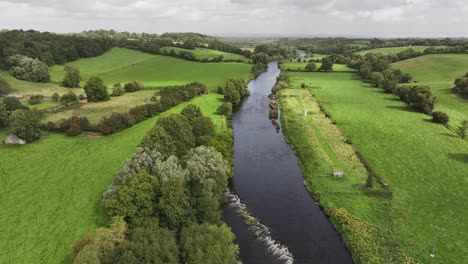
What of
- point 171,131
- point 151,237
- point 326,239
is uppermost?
point 171,131

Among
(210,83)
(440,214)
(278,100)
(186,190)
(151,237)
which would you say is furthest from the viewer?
(210,83)

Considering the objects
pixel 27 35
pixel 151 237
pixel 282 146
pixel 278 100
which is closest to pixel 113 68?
pixel 27 35

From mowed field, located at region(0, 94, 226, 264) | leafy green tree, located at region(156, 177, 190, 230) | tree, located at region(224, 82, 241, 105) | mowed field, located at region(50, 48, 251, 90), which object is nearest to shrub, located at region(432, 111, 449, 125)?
tree, located at region(224, 82, 241, 105)

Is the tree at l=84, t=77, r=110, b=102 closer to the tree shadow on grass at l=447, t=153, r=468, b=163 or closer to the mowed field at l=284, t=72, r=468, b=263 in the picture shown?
the mowed field at l=284, t=72, r=468, b=263

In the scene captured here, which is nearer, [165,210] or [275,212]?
[165,210]

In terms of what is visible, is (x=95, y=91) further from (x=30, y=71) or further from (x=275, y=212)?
(x=275, y=212)

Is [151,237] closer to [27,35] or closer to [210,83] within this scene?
[210,83]

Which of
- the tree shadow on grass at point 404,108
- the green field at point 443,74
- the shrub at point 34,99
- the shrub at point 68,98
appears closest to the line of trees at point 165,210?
the shrub at point 68,98

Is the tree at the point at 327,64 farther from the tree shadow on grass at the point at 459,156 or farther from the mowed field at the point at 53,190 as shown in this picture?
the mowed field at the point at 53,190

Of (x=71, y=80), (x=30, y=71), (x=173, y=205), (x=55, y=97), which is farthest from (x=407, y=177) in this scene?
(x=30, y=71)
